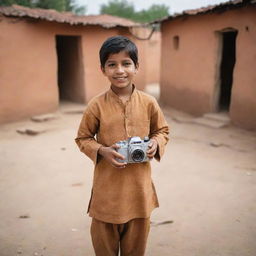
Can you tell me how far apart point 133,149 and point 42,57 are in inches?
284

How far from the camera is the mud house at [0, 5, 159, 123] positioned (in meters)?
7.26

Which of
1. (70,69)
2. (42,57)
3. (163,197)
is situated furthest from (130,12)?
(163,197)

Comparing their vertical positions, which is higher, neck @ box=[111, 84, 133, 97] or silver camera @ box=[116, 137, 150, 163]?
neck @ box=[111, 84, 133, 97]

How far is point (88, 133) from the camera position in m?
1.78

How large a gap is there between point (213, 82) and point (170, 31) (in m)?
2.47

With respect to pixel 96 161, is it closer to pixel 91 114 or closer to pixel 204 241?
pixel 91 114

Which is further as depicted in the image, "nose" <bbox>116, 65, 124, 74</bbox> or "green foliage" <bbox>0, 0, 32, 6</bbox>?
"green foliage" <bbox>0, 0, 32, 6</bbox>

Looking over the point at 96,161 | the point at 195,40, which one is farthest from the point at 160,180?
the point at 195,40

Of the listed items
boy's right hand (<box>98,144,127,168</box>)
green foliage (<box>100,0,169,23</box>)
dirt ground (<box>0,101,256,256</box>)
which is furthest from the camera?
green foliage (<box>100,0,169,23</box>)

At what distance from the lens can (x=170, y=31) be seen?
8703 millimetres

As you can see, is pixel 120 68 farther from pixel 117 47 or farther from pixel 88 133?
pixel 88 133

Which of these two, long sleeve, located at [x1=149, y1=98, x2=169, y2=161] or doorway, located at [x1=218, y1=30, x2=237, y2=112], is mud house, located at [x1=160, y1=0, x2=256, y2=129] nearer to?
doorway, located at [x1=218, y1=30, x2=237, y2=112]

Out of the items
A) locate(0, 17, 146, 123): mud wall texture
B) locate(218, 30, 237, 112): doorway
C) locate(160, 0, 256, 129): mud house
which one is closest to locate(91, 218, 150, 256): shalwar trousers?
locate(160, 0, 256, 129): mud house

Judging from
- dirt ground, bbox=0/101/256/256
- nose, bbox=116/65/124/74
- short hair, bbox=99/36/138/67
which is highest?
short hair, bbox=99/36/138/67
